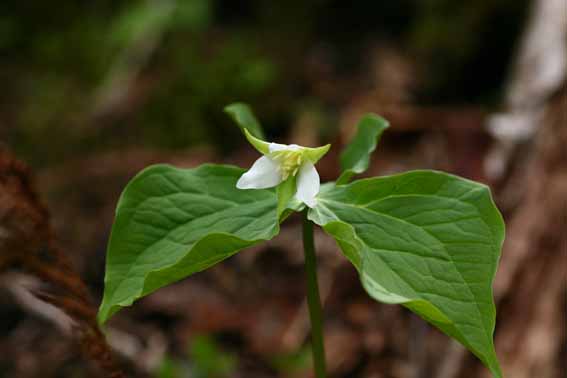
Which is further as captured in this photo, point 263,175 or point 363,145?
point 363,145

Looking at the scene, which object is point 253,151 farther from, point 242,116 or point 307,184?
point 307,184

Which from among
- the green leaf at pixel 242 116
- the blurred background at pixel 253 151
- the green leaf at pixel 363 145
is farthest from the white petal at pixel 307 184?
the blurred background at pixel 253 151

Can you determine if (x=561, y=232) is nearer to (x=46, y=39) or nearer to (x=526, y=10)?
(x=526, y=10)

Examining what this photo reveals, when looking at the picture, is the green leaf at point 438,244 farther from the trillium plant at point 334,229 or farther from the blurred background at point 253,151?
the blurred background at point 253,151

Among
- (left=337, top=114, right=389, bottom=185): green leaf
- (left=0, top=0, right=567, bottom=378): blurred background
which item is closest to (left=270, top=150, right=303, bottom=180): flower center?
(left=337, top=114, right=389, bottom=185): green leaf

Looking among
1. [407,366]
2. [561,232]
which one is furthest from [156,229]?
[561,232]

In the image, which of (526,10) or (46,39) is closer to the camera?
(526,10)

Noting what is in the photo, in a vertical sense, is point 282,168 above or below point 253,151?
above

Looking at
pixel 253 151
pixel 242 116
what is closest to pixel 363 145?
pixel 242 116
